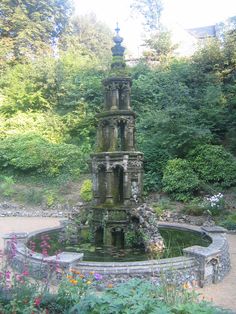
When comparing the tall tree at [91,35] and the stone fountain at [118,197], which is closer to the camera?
the stone fountain at [118,197]

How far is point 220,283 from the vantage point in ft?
24.1

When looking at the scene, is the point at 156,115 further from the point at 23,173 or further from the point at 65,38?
the point at 65,38

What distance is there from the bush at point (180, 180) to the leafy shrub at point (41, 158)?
566 cm

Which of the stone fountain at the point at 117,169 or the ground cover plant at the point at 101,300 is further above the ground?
the stone fountain at the point at 117,169

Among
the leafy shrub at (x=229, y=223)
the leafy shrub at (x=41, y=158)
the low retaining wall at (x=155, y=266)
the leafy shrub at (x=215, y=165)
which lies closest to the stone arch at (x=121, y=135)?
the low retaining wall at (x=155, y=266)

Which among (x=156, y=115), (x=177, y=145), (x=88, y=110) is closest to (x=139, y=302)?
(x=177, y=145)

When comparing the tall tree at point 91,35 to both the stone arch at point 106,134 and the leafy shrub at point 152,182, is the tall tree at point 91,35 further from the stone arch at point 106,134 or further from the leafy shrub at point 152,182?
the stone arch at point 106,134

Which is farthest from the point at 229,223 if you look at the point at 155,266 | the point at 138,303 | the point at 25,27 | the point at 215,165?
the point at 25,27

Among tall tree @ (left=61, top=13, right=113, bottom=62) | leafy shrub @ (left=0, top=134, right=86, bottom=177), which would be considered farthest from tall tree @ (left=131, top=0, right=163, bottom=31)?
leafy shrub @ (left=0, top=134, right=86, bottom=177)

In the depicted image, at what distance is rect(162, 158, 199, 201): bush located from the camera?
16.7 m

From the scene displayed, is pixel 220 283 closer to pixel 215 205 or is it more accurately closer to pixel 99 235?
pixel 99 235

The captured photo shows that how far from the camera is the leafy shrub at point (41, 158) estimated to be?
67.4 ft

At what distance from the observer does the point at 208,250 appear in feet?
24.8

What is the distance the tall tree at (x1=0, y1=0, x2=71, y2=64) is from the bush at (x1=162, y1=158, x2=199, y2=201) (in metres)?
17.8
